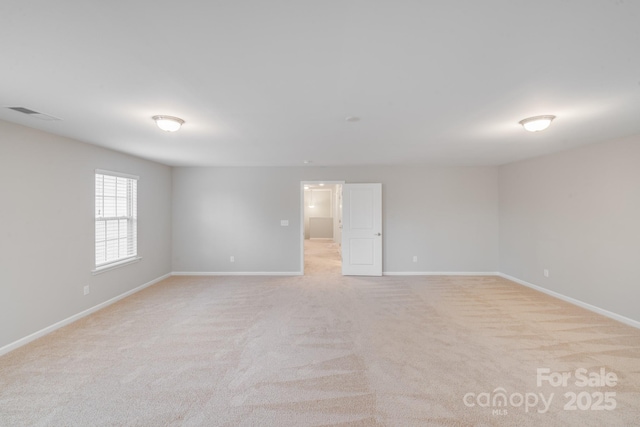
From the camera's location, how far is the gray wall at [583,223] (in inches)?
135

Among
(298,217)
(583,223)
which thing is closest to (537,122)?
(583,223)

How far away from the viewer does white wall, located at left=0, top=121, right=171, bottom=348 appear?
283 centimetres

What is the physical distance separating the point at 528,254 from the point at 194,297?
603cm

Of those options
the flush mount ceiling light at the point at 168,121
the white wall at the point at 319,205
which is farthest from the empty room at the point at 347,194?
the white wall at the point at 319,205

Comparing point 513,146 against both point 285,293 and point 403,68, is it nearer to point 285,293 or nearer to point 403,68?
point 403,68

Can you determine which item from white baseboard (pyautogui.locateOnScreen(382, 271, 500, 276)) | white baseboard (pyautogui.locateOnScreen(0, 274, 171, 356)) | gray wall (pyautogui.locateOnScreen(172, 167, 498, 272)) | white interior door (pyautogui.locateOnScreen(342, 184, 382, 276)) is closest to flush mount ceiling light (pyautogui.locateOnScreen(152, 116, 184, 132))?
white baseboard (pyautogui.locateOnScreen(0, 274, 171, 356))

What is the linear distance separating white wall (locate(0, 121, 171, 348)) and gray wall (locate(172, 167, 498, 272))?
5.49ft

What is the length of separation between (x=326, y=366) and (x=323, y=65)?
247 centimetres

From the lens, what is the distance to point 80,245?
369 centimetres

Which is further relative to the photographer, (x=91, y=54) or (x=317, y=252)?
(x=317, y=252)

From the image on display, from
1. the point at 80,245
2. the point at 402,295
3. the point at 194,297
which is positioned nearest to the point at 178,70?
the point at 80,245

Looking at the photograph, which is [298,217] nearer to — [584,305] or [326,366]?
[326,366]

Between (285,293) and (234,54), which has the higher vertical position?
(234,54)

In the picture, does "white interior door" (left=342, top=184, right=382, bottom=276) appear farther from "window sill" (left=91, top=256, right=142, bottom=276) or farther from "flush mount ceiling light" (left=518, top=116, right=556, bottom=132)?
"window sill" (left=91, top=256, right=142, bottom=276)
